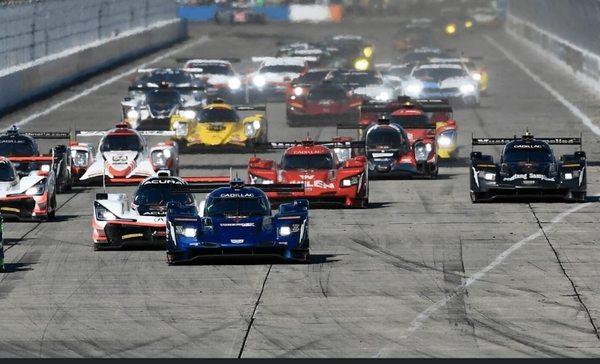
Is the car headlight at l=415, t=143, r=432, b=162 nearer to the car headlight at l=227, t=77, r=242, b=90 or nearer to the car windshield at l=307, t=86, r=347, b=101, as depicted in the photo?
the car windshield at l=307, t=86, r=347, b=101

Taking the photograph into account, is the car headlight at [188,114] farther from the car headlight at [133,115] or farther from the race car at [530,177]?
the race car at [530,177]

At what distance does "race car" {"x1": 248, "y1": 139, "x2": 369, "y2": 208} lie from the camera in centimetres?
3644

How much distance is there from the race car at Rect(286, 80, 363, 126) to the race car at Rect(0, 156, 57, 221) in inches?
939

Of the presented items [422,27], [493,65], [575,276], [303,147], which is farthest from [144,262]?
[422,27]

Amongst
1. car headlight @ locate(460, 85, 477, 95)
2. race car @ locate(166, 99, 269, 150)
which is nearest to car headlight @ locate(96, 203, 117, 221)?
race car @ locate(166, 99, 269, 150)

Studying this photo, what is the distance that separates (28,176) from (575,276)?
12574 mm

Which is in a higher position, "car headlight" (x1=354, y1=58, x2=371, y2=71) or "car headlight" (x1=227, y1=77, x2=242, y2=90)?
"car headlight" (x1=227, y1=77, x2=242, y2=90)

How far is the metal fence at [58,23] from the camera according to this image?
64812 millimetres

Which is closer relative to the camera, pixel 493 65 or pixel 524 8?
pixel 493 65

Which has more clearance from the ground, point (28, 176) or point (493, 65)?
point (28, 176)

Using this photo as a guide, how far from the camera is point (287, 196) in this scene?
36.4 metres

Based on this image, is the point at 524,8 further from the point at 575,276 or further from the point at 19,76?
the point at 575,276

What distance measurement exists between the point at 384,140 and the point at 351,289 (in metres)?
16.3

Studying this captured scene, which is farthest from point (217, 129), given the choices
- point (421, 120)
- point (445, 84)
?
point (445, 84)
